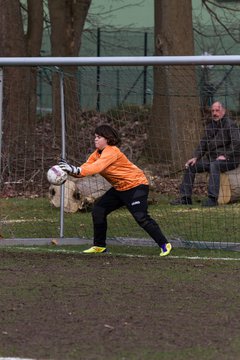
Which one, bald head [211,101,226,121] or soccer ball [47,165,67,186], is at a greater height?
bald head [211,101,226,121]

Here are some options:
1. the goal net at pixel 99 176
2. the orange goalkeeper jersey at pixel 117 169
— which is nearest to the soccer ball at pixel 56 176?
the orange goalkeeper jersey at pixel 117 169

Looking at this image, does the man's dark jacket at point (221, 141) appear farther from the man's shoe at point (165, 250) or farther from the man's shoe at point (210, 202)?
the man's shoe at point (165, 250)

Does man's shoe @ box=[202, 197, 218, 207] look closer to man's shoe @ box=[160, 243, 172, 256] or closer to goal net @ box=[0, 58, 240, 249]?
goal net @ box=[0, 58, 240, 249]

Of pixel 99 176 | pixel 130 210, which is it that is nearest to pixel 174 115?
pixel 99 176

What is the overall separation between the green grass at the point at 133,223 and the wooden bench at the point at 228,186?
182mm

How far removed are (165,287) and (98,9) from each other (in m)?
21.5

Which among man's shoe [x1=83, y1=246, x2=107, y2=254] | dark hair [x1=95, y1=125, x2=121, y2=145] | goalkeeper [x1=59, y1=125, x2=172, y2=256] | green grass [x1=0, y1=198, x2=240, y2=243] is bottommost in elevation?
man's shoe [x1=83, y1=246, x2=107, y2=254]

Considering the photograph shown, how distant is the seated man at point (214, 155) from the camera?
12.0 metres

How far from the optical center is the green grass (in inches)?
423

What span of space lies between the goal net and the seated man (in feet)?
0.59

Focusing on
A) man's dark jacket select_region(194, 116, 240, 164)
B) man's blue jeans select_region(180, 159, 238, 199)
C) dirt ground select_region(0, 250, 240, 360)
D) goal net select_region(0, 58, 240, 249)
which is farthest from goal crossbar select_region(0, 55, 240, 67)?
man's blue jeans select_region(180, 159, 238, 199)

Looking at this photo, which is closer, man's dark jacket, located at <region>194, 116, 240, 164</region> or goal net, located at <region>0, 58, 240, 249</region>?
goal net, located at <region>0, 58, 240, 249</region>

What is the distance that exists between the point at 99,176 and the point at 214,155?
1727 millimetres

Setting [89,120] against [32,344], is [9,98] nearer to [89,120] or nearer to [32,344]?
[89,120]
